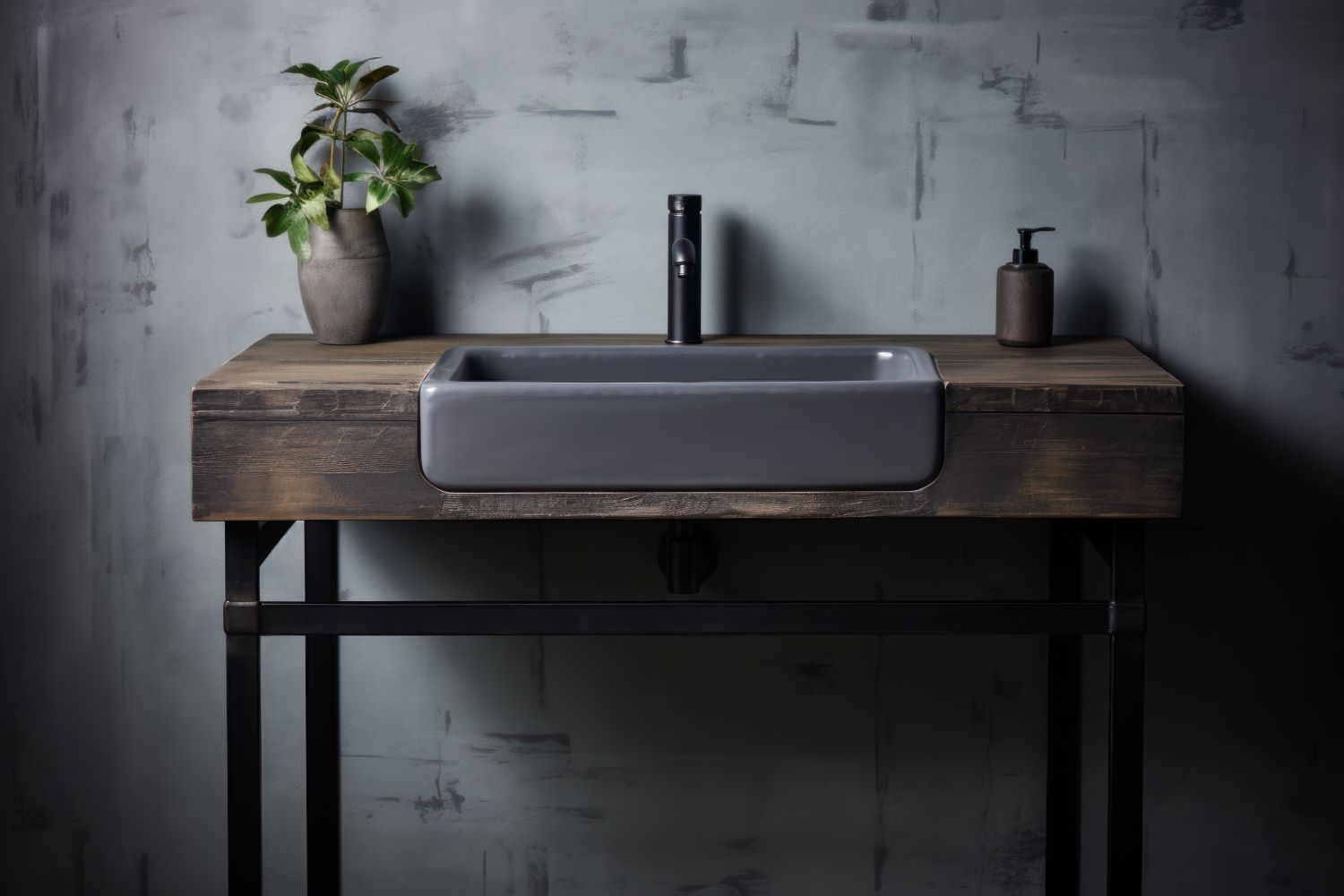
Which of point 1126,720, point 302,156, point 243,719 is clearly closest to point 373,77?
point 302,156

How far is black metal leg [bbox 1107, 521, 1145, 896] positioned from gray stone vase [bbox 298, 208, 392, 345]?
3.47ft

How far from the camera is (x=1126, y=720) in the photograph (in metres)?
1.53

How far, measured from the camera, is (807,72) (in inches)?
75.2

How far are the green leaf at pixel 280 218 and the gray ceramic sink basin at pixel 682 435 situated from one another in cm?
44

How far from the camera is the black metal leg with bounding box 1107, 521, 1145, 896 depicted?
4.96ft

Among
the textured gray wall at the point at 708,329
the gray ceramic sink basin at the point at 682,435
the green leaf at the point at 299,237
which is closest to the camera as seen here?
the gray ceramic sink basin at the point at 682,435

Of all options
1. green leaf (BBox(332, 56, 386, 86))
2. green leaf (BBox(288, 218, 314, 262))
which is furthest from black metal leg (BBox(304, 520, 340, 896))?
green leaf (BBox(332, 56, 386, 86))

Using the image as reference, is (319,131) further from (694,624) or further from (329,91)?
Answer: (694,624)

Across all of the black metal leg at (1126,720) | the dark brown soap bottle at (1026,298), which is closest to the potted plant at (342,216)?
the dark brown soap bottle at (1026,298)

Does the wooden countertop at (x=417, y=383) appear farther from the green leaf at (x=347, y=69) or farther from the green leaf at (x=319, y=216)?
the green leaf at (x=347, y=69)

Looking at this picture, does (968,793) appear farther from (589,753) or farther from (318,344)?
(318,344)

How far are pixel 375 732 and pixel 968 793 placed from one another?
0.97m

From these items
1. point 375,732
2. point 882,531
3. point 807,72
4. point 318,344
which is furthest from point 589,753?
point 807,72

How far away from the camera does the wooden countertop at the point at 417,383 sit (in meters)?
1.48
